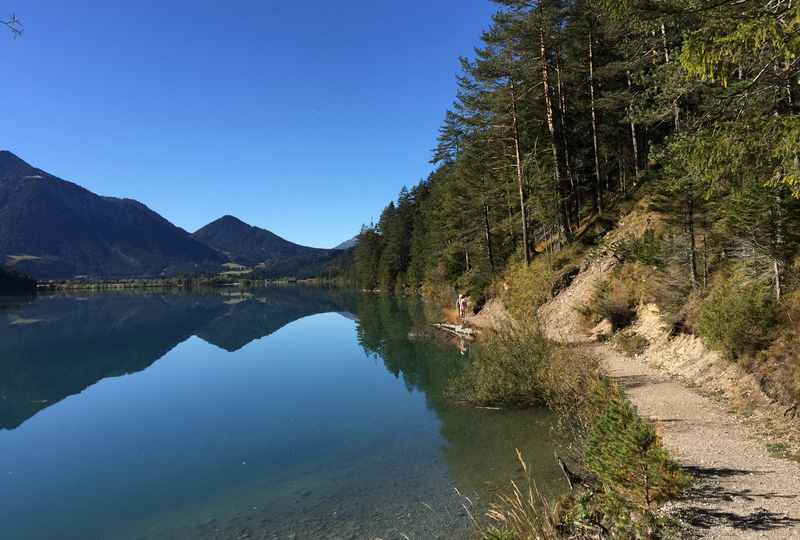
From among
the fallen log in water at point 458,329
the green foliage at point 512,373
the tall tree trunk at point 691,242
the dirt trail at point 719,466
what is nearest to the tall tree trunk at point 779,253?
the dirt trail at point 719,466

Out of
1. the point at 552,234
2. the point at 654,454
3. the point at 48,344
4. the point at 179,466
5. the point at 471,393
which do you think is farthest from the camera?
the point at 48,344

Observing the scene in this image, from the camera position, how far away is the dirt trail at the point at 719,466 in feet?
19.7

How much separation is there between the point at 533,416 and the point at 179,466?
32.2ft

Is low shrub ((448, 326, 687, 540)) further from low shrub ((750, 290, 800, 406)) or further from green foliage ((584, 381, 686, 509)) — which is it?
low shrub ((750, 290, 800, 406))

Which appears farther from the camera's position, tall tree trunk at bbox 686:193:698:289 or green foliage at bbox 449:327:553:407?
→ tall tree trunk at bbox 686:193:698:289

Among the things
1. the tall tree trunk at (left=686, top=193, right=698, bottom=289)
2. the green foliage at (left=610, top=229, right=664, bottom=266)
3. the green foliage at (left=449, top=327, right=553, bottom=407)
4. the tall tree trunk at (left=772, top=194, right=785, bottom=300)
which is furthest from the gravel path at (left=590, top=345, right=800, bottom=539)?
the green foliage at (left=610, top=229, right=664, bottom=266)

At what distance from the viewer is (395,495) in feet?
32.7

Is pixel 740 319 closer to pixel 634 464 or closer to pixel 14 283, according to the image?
pixel 634 464

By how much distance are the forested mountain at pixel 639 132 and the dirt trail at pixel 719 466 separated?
158 inches

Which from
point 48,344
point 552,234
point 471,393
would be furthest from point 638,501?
point 48,344

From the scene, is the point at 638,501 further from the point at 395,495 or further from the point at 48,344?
the point at 48,344

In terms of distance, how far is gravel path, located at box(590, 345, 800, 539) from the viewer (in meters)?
5.97

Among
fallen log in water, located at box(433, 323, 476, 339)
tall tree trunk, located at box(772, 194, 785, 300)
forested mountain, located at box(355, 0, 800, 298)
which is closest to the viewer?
forested mountain, located at box(355, 0, 800, 298)

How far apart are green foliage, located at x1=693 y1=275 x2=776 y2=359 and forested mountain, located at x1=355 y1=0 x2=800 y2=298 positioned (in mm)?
534
